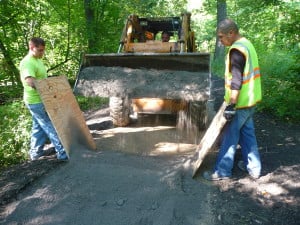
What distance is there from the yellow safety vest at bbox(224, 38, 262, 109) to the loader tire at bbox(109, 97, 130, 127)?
9.68ft

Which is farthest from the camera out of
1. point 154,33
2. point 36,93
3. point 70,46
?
point 70,46

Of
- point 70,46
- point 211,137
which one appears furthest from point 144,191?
point 70,46

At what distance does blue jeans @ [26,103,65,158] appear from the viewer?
4.68m

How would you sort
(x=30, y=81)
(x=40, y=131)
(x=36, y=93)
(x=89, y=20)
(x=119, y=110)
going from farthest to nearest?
(x=89, y=20), (x=119, y=110), (x=40, y=131), (x=36, y=93), (x=30, y=81)

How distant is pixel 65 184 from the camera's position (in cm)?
392

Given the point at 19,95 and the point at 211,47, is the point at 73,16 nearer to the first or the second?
the point at 19,95

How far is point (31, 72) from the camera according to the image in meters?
4.52

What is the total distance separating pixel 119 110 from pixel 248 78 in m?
3.30

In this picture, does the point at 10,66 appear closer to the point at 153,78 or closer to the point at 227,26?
the point at 153,78

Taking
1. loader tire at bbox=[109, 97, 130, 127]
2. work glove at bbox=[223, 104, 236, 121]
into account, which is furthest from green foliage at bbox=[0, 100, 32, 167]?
work glove at bbox=[223, 104, 236, 121]

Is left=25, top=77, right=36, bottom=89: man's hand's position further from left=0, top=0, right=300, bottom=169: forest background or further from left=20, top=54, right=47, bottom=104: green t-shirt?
left=0, top=0, right=300, bottom=169: forest background

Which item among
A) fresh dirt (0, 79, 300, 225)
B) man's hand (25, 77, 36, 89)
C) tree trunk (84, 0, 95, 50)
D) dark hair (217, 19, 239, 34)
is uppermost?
tree trunk (84, 0, 95, 50)

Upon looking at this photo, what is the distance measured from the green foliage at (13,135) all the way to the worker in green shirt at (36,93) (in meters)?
0.53

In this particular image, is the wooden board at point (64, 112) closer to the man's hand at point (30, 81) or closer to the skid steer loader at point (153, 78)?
the man's hand at point (30, 81)
